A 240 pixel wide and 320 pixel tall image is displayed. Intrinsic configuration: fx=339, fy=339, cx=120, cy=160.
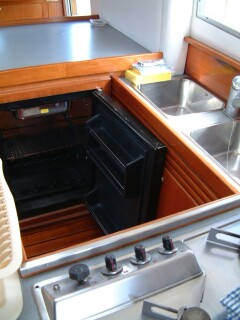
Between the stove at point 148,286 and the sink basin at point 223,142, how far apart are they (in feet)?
2.14

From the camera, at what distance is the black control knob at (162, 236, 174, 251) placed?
0.81m

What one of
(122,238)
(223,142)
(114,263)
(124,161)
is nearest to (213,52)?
(223,142)

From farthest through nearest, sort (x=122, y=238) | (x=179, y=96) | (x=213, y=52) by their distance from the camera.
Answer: (x=179, y=96) → (x=213, y=52) → (x=122, y=238)

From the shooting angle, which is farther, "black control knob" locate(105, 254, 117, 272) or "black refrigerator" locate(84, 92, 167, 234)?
"black refrigerator" locate(84, 92, 167, 234)

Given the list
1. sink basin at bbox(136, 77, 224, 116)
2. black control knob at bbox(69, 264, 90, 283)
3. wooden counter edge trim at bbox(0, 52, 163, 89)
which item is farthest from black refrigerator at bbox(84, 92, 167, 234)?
black control knob at bbox(69, 264, 90, 283)

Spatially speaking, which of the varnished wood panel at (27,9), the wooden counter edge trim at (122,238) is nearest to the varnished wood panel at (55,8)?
the varnished wood panel at (27,9)

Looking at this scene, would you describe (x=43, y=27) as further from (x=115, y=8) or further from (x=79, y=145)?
(x=79, y=145)

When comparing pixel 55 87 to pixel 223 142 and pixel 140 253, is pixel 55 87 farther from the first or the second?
pixel 140 253

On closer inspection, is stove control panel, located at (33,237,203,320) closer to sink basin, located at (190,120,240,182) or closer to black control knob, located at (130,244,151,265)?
black control knob, located at (130,244,151,265)

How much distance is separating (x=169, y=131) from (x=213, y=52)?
0.53 meters

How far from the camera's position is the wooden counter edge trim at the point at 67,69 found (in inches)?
62.1

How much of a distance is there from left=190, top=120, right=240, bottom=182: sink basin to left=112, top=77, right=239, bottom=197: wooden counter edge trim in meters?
0.14

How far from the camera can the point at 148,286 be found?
0.75 meters

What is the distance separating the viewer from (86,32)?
7.06ft
